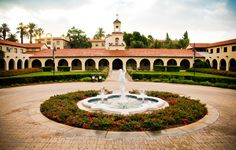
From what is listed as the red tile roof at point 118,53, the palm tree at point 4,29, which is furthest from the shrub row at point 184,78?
the palm tree at point 4,29

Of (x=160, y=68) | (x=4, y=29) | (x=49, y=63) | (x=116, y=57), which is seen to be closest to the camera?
(x=160, y=68)

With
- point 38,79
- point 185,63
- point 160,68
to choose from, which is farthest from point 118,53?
point 38,79

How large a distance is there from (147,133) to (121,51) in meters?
36.4

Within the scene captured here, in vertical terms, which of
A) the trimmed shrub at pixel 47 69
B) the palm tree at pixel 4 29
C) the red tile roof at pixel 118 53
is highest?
the palm tree at pixel 4 29

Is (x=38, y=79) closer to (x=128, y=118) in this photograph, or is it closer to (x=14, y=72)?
(x=14, y=72)

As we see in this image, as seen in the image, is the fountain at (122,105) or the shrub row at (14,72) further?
the shrub row at (14,72)

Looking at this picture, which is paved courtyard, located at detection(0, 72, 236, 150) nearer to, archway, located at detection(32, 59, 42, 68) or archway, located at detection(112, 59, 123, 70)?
archway, located at detection(112, 59, 123, 70)

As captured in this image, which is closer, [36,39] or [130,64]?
[130,64]

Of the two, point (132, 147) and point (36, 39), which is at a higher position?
point (36, 39)

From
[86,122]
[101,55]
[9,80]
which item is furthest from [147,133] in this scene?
[101,55]

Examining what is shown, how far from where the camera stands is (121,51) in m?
41.7

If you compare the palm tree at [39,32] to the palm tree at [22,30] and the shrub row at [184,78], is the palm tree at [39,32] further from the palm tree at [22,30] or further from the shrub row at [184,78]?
the shrub row at [184,78]

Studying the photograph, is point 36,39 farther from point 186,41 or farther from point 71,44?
point 186,41

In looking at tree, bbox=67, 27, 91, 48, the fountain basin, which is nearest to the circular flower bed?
the fountain basin
